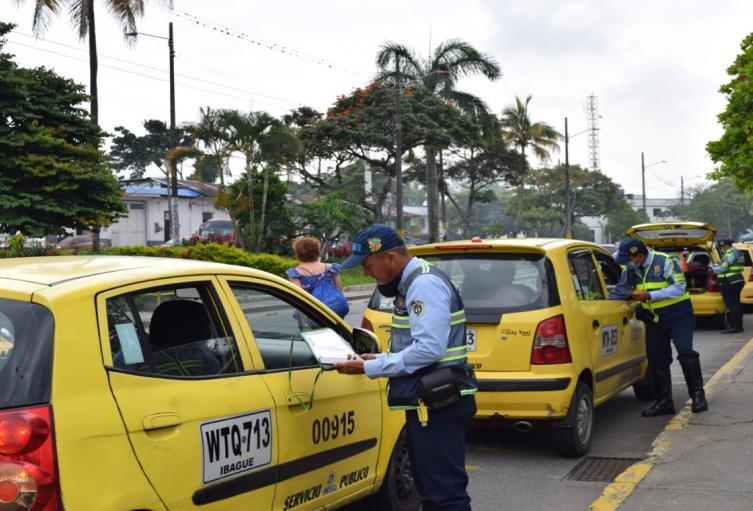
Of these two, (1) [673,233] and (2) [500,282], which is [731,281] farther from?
(2) [500,282]

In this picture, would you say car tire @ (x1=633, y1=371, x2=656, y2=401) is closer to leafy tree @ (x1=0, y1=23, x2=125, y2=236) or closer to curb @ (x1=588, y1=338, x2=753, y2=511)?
curb @ (x1=588, y1=338, x2=753, y2=511)

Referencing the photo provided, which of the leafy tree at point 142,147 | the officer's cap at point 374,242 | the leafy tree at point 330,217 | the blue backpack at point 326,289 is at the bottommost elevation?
the blue backpack at point 326,289

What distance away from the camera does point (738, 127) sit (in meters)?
17.4

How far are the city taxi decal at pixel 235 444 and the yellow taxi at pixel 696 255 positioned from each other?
11128 mm

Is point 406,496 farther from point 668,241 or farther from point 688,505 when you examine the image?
point 668,241

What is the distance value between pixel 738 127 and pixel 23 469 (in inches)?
664

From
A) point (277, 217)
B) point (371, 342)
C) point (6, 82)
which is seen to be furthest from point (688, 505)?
point (277, 217)

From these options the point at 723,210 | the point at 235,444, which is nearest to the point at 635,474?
the point at 235,444

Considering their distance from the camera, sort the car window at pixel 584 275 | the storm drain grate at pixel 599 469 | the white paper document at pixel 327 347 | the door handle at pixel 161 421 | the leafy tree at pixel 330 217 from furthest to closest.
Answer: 1. the leafy tree at pixel 330 217
2. the car window at pixel 584 275
3. the storm drain grate at pixel 599 469
4. the white paper document at pixel 327 347
5. the door handle at pixel 161 421

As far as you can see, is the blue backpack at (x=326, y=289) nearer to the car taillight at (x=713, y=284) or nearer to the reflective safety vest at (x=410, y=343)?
the reflective safety vest at (x=410, y=343)

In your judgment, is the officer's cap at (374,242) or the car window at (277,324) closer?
the officer's cap at (374,242)

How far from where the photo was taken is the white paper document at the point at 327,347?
4.14m

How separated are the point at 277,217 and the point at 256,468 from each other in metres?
29.1

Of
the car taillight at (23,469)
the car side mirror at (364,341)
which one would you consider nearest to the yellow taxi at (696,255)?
the car side mirror at (364,341)
